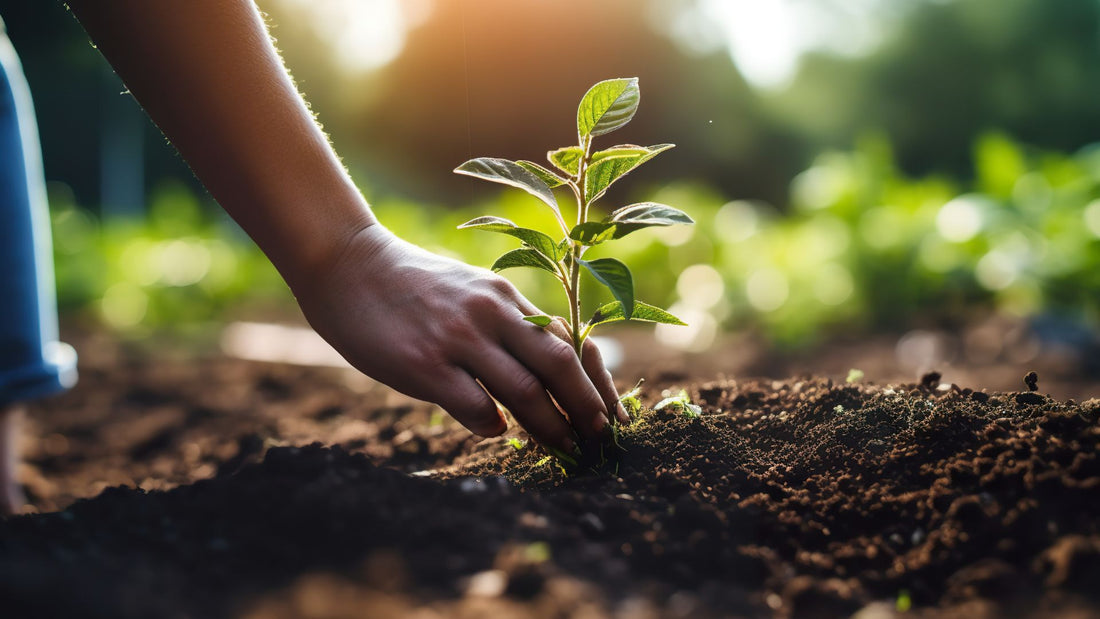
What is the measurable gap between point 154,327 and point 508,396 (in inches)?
152

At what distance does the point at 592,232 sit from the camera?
1.06 meters

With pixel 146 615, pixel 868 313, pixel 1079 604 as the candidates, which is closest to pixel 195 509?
pixel 146 615

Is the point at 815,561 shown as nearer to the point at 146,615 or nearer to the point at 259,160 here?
the point at 146,615

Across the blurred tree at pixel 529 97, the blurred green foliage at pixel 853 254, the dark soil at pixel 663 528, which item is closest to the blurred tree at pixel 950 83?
the blurred tree at pixel 529 97

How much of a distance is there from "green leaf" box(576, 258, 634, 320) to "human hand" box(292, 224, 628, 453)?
11cm

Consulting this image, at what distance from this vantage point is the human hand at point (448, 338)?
106 cm

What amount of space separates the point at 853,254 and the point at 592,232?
8.15ft

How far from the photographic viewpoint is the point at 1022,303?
288 centimetres

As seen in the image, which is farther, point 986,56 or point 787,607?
point 986,56

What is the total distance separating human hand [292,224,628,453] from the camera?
106cm

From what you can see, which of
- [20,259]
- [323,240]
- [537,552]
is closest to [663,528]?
[537,552]

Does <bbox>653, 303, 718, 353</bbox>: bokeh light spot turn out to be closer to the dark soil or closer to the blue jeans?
the dark soil

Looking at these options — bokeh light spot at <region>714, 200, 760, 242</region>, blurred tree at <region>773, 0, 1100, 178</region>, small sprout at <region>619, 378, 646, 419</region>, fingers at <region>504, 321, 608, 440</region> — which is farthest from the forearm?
blurred tree at <region>773, 0, 1100, 178</region>

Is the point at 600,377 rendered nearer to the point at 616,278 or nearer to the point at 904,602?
the point at 616,278
